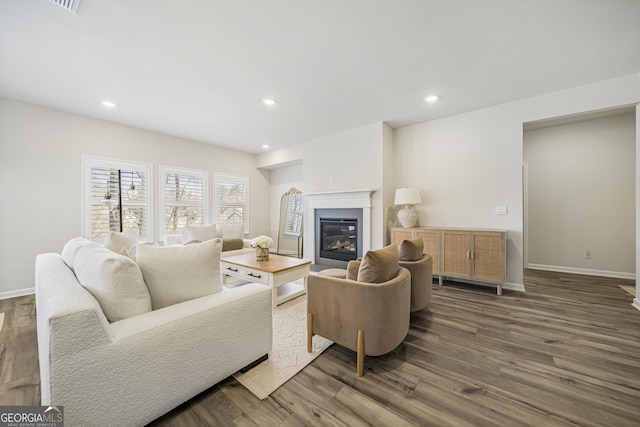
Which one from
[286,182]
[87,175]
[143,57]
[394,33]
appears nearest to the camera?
[394,33]

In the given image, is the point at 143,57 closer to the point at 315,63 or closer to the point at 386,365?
the point at 315,63

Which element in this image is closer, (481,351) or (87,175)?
(481,351)

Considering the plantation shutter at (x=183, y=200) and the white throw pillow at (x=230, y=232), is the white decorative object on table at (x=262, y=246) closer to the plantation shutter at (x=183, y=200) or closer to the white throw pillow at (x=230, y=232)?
the white throw pillow at (x=230, y=232)

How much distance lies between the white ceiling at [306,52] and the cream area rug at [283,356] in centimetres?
268

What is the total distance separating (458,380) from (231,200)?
5405 mm

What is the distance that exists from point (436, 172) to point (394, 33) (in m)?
2.47

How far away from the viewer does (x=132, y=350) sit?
1.09 meters

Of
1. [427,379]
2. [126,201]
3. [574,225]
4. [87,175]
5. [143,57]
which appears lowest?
[427,379]

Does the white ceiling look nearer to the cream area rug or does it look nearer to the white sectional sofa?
the white sectional sofa

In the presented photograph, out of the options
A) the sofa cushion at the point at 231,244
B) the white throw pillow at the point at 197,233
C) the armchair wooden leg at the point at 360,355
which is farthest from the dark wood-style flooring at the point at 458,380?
the sofa cushion at the point at 231,244

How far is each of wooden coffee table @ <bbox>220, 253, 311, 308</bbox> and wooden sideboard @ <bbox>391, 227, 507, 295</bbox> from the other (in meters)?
1.93

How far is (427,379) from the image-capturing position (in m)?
1.55

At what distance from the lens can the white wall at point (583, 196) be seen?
3.52 meters

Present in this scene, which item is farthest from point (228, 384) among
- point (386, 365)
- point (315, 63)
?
point (315, 63)
